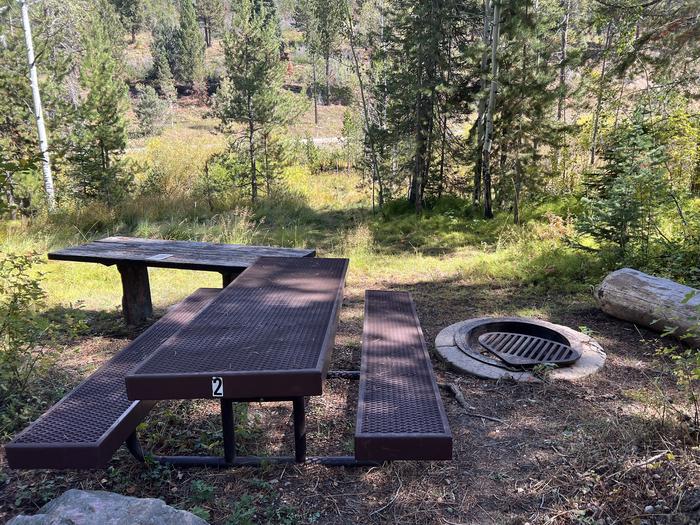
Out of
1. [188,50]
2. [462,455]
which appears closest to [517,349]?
[462,455]

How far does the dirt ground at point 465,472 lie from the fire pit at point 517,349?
196 mm

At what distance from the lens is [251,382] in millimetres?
2010

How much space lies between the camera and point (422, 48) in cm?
1108

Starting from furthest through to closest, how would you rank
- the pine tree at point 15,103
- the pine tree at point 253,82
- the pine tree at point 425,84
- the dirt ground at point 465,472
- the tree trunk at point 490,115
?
the pine tree at point 253,82, the pine tree at point 15,103, the pine tree at point 425,84, the tree trunk at point 490,115, the dirt ground at point 465,472

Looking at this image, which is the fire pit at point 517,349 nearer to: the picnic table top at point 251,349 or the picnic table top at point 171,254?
the picnic table top at point 251,349

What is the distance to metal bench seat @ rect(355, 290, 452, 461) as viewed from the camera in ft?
6.72

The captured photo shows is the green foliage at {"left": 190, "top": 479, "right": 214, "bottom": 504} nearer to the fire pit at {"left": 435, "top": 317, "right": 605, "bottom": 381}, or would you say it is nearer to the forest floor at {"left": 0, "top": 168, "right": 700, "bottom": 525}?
the forest floor at {"left": 0, "top": 168, "right": 700, "bottom": 525}

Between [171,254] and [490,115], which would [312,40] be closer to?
[490,115]

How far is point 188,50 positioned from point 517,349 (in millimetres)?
49147

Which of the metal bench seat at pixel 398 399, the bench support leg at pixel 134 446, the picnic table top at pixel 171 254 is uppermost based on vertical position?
the picnic table top at pixel 171 254

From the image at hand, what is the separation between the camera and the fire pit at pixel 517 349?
12.5 feet

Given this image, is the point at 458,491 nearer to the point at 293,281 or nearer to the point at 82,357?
the point at 293,281

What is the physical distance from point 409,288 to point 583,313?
2.08 metres

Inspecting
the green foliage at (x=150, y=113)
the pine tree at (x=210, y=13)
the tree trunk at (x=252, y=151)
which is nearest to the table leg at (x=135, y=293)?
the tree trunk at (x=252, y=151)
